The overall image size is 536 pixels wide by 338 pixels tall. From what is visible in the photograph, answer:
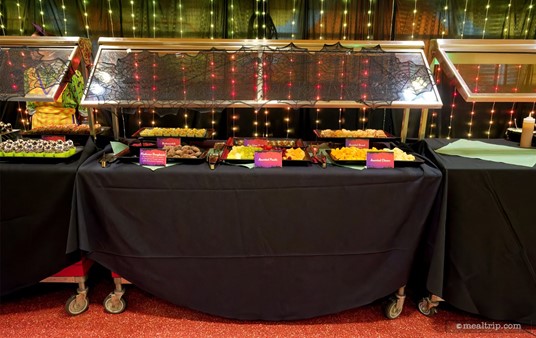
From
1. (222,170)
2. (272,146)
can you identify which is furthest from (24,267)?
(272,146)

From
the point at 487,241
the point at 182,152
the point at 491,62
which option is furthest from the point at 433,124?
the point at 182,152

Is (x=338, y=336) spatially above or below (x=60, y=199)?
below

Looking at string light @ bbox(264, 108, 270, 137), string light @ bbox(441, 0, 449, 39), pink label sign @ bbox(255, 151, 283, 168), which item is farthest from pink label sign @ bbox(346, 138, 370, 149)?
string light @ bbox(441, 0, 449, 39)

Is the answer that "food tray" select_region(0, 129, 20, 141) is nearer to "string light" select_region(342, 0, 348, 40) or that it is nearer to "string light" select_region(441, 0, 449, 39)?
"string light" select_region(342, 0, 348, 40)

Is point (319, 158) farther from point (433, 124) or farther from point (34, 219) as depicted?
point (433, 124)

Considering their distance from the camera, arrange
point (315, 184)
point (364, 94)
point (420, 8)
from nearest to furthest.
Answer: point (315, 184) < point (364, 94) < point (420, 8)

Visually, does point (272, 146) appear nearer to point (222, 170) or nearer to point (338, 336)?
point (222, 170)

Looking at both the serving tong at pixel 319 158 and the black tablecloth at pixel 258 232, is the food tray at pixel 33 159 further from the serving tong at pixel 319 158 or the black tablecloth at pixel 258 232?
the serving tong at pixel 319 158

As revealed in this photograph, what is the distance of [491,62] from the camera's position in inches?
95.0

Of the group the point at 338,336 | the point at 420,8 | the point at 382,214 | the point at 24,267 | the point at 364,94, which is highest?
the point at 420,8

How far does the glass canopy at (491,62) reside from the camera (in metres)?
2.29

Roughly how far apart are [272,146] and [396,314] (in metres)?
1.24

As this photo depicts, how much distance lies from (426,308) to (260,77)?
171cm

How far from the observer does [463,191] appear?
1.93 meters
